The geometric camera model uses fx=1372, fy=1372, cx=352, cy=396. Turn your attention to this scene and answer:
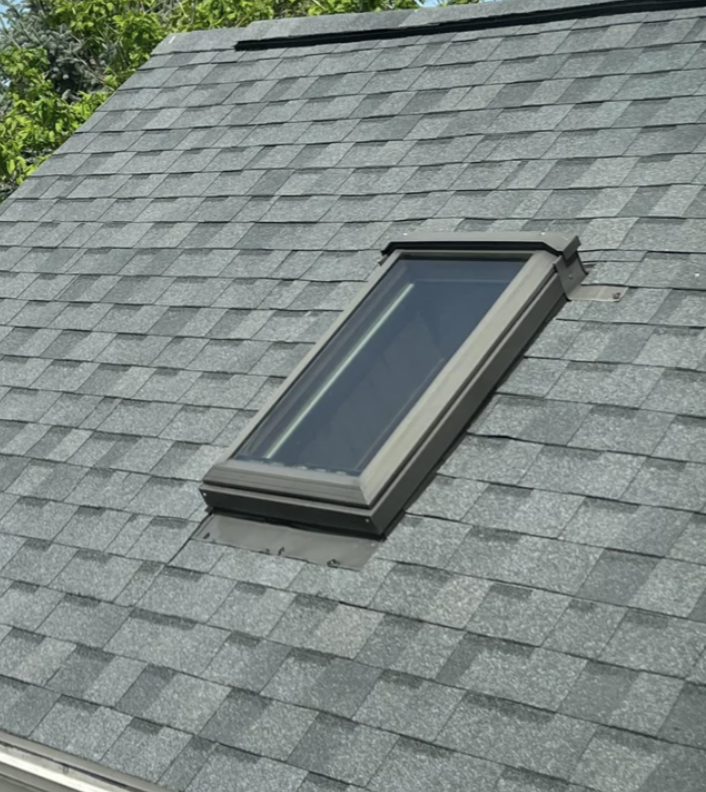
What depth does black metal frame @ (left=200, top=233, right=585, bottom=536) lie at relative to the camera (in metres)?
5.26

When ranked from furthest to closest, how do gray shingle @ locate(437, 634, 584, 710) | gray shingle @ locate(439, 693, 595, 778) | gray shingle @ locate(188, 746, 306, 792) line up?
1. gray shingle @ locate(188, 746, 306, 792)
2. gray shingle @ locate(437, 634, 584, 710)
3. gray shingle @ locate(439, 693, 595, 778)

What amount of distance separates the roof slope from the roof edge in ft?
0.28

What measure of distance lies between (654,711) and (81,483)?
3375 millimetres

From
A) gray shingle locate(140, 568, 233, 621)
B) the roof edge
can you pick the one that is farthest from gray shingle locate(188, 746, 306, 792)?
the roof edge

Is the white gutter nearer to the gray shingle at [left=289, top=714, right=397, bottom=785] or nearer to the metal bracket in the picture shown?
the gray shingle at [left=289, top=714, right=397, bottom=785]

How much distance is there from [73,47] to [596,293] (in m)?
19.9

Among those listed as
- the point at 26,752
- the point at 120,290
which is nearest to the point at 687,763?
the point at 26,752

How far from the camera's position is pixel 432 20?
29.9ft

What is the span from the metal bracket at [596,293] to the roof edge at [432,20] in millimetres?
2669

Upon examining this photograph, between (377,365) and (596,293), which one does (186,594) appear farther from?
(596,293)

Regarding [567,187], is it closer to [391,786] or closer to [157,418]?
[157,418]

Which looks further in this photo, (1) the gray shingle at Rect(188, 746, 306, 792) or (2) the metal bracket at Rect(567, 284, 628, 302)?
(2) the metal bracket at Rect(567, 284, 628, 302)

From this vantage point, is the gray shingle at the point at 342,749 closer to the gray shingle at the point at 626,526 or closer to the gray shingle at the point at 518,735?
the gray shingle at the point at 518,735

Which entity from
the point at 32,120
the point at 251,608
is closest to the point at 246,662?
the point at 251,608
